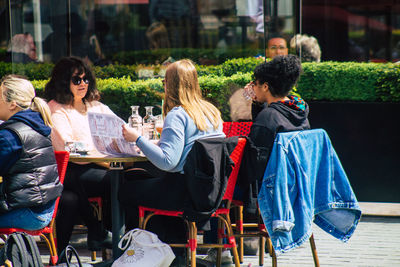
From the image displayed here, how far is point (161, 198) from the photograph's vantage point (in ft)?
12.7

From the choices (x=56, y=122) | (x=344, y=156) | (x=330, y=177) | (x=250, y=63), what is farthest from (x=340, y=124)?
(x=56, y=122)

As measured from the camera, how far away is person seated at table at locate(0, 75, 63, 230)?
3.62m

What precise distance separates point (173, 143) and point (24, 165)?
915 millimetres

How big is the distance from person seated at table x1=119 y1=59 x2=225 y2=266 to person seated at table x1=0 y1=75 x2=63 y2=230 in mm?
508

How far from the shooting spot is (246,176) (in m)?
4.07

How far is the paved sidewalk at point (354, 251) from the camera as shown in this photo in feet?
15.5

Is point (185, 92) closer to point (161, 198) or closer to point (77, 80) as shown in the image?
point (161, 198)

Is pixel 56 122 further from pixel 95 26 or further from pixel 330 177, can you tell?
pixel 95 26

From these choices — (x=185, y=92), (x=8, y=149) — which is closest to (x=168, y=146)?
(x=185, y=92)

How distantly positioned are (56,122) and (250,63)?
2.14 meters

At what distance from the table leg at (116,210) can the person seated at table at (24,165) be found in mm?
382

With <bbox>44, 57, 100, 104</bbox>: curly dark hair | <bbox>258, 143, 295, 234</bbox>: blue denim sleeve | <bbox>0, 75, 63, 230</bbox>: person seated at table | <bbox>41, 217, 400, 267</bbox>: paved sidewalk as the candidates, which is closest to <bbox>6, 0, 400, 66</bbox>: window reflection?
<bbox>44, 57, 100, 104</bbox>: curly dark hair

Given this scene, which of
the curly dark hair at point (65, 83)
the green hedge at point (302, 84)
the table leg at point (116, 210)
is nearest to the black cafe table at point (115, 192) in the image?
the table leg at point (116, 210)

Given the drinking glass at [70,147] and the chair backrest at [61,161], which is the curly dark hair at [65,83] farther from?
the chair backrest at [61,161]
